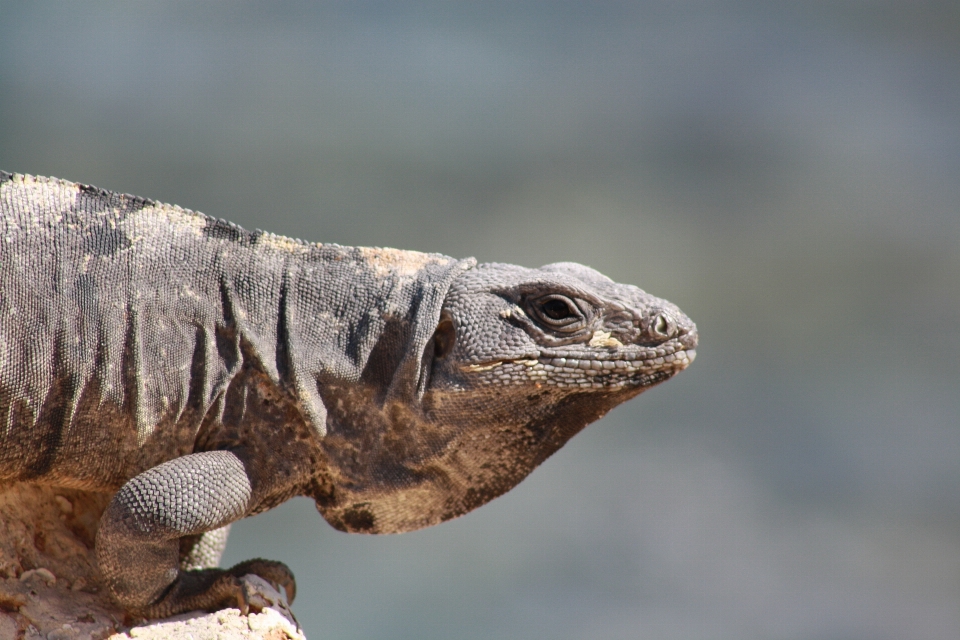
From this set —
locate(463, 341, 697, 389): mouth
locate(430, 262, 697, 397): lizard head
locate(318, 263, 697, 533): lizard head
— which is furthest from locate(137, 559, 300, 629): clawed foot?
locate(463, 341, 697, 389): mouth

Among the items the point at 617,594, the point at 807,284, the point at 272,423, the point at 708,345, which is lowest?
the point at 617,594

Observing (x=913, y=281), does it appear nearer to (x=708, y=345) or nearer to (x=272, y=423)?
(x=708, y=345)

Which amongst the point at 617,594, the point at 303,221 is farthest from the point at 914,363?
the point at 303,221

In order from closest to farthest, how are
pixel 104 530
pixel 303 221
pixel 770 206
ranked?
pixel 104 530
pixel 303 221
pixel 770 206

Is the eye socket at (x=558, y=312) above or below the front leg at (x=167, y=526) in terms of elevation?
above

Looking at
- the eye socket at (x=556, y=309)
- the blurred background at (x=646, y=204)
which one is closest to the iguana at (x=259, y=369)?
the eye socket at (x=556, y=309)

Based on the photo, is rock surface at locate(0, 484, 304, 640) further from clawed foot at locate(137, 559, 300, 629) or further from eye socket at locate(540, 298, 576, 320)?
eye socket at locate(540, 298, 576, 320)

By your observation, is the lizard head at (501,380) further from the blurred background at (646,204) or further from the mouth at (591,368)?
the blurred background at (646,204)

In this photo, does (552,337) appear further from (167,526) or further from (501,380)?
(167,526)
